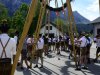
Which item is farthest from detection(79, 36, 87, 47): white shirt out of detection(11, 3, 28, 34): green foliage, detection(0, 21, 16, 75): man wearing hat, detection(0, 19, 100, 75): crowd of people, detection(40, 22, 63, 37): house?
detection(11, 3, 28, 34): green foliage

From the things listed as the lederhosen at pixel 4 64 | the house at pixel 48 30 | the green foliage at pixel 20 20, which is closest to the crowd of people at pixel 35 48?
the lederhosen at pixel 4 64

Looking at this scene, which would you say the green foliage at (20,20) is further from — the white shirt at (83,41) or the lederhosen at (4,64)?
the lederhosen at (4,64)

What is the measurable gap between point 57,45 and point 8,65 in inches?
805

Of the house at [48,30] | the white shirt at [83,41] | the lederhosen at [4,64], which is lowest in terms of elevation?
the lederhosen at [4,64]

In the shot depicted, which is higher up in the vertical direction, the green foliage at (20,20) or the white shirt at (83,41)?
the green foliage at (20,20)

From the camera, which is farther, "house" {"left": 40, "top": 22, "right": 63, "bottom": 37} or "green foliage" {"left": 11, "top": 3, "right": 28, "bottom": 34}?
"green foliage" {"left": 11, "top": 3, "right": 28, "bottom": 34}

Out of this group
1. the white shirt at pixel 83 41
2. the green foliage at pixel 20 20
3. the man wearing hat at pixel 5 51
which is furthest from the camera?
the green foliage at pixel 20 20

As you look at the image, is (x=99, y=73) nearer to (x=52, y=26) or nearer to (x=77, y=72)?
(x=77, y=72)

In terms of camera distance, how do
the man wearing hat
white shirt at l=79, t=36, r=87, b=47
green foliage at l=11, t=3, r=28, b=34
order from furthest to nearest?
green foliage at l=11, t=3, r=28, b=34
white shirt at l=79, t=36, r=87, b=47
the man wearing hat

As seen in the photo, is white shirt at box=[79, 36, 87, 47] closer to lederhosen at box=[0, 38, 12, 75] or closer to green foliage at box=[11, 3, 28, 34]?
lederhosen at box=[0, 38, 12, 75]

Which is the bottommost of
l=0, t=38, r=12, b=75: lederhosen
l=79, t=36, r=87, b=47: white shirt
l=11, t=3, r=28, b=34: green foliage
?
l=0, t=38, r=12, b=75: lederhosen

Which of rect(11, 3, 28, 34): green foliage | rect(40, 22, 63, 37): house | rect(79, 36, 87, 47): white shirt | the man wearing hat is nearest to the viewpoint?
the man wearing hat

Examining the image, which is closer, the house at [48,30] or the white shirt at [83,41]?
the white shirt at [83,41]

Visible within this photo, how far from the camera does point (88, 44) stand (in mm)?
17953
